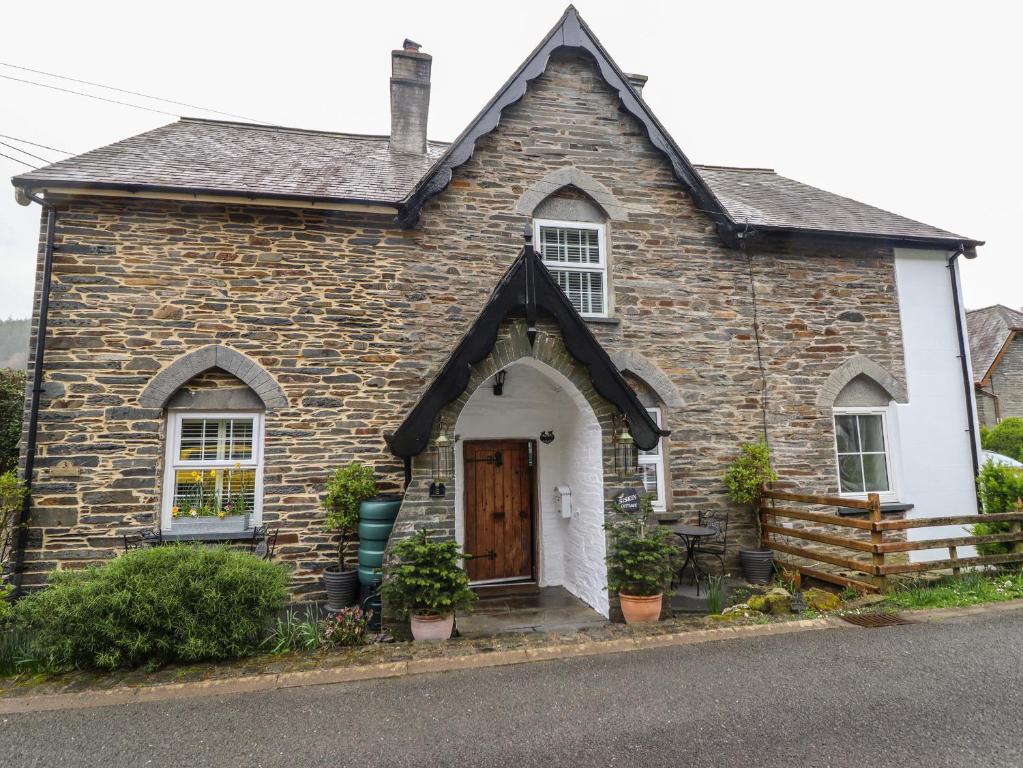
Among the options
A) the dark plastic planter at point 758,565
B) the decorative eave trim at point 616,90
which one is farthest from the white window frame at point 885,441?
the decorative eave trim at point 616,90

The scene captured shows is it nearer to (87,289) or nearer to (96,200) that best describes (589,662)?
(87,289)

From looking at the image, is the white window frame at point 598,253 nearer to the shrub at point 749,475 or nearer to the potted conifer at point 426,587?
the shrub at point 749,475

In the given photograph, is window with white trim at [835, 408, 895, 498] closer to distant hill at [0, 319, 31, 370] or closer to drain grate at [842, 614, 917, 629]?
drain grate at [842, 614, 917, 629]

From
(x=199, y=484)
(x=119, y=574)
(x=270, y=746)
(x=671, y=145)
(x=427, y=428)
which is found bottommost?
(x=270, y=746)

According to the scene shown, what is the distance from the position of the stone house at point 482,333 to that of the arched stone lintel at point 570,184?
0.05 m

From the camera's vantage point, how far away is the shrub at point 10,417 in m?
11.3

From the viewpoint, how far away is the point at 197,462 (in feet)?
25.8

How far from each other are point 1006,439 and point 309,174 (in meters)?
25.1

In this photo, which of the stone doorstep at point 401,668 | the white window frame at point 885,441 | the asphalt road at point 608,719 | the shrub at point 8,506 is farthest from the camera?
the white window frame at point 885,441

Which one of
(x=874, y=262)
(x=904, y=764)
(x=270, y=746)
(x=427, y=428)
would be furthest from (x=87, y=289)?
(x=874, y=262)

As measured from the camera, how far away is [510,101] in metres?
9.27

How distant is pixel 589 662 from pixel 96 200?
30.4 feet

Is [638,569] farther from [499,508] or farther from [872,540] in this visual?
[872,540]

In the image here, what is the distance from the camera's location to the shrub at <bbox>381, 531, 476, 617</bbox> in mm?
6023
